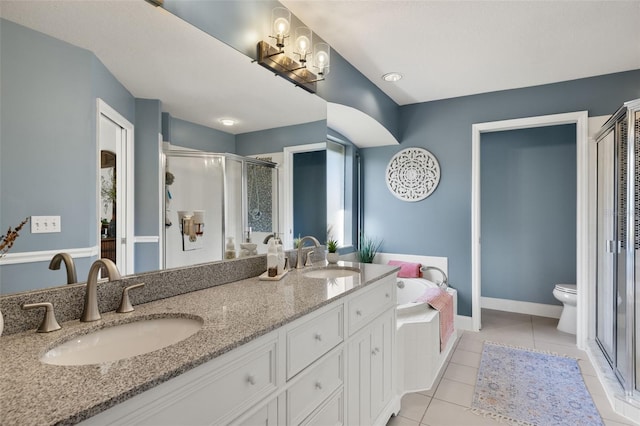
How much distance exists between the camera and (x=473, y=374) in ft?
8.33

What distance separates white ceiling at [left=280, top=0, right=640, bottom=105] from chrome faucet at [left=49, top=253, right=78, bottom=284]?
1753 mm

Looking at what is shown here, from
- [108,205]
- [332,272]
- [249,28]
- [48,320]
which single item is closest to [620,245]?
[332,272]

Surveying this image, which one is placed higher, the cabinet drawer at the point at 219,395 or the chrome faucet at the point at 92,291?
the chrome faucet at the point at 92,291

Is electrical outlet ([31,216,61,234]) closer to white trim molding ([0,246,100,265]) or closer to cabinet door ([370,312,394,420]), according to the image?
white trim molding ([0,246,100,265])

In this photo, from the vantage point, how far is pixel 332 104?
254 cm

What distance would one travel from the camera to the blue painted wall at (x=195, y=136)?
1.36 meters

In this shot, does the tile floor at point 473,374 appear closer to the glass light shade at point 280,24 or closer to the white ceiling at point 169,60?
the white ceiling at point 169,60

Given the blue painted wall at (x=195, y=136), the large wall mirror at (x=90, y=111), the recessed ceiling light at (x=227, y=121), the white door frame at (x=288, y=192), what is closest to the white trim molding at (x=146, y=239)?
the large wall mirror at (x=90, y=111)

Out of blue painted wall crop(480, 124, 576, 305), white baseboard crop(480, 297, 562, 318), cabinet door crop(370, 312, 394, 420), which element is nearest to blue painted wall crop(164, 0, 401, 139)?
cabinet door crop(370, 312, 394, 420)

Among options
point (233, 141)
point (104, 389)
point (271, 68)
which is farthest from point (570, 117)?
point (104, 389)

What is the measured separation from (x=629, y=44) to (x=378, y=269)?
2.53 metres

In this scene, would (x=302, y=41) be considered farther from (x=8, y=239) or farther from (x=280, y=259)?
(x=8, y=239)

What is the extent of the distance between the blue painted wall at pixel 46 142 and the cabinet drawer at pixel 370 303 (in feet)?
3.57

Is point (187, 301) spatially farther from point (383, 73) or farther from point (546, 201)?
point (546, 201)
